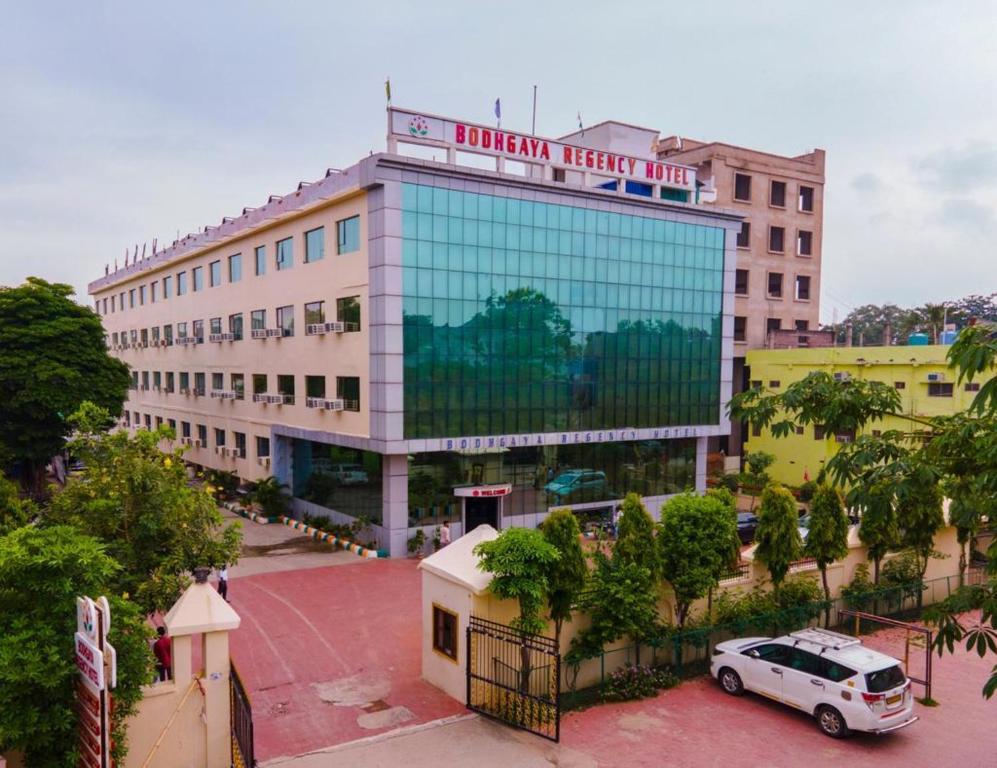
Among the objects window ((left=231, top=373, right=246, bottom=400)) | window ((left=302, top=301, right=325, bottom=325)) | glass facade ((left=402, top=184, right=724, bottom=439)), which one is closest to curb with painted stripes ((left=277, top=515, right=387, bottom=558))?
glass facade ((left=402, top=184, right=724, bottom=439))

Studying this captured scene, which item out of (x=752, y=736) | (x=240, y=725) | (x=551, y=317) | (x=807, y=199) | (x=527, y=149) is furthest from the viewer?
(x=807, y=199)

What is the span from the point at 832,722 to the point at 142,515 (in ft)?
42.9

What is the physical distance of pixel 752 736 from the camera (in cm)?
1387

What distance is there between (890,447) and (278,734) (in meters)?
11.3

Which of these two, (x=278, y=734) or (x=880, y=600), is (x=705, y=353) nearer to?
(x=880, y=600)

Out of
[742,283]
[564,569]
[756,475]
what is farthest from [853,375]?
[564,569]

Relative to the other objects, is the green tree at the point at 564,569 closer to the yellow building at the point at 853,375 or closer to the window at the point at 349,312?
the window at the point at 349,312

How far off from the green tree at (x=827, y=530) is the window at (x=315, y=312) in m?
19.6

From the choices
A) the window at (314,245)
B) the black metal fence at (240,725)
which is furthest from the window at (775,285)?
the black metal fence at (240,725)

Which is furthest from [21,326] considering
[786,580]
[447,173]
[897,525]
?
[897,525]

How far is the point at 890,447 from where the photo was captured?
10203 millimetres

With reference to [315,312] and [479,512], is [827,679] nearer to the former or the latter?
[479,512]

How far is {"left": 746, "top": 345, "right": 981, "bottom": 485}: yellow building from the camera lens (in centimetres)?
3625

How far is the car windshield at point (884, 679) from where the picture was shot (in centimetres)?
1353
